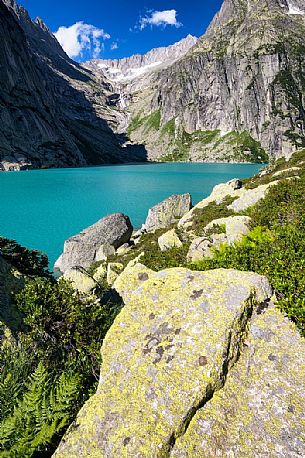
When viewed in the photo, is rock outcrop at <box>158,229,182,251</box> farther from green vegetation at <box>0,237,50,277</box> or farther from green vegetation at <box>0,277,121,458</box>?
green vegetation at <box>0,277,121,458</box>

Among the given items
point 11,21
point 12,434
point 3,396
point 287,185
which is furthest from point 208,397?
point 11,21

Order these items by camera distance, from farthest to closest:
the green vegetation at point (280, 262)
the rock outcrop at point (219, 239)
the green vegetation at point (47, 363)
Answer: the rock outcrop at point (219, 239), the green vegetation at point (280, 262), the green vegetation at point (47, 363)

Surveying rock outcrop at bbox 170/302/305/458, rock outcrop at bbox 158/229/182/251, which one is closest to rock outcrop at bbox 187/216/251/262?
rock outcrop at bbox 158/229/182/251

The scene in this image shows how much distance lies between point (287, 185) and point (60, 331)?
39.7 feet

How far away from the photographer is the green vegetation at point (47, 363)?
4102 millimetres

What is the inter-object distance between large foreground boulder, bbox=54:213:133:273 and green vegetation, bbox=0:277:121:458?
1969cm

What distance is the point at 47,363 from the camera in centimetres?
579

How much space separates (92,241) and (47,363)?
2342 centimetres

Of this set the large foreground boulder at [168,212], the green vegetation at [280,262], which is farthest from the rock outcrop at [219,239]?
the large foreground boulder at [168,212]

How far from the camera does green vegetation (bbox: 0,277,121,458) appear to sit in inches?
161

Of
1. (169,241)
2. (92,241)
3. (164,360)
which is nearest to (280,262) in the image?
(164,360)

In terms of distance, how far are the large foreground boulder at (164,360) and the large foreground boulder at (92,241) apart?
2195 cm

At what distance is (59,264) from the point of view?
91.2 ft

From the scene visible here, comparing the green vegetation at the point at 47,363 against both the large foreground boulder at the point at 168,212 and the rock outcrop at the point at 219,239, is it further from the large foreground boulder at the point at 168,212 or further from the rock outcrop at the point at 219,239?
the large foreground boulder at the point at 168,212
